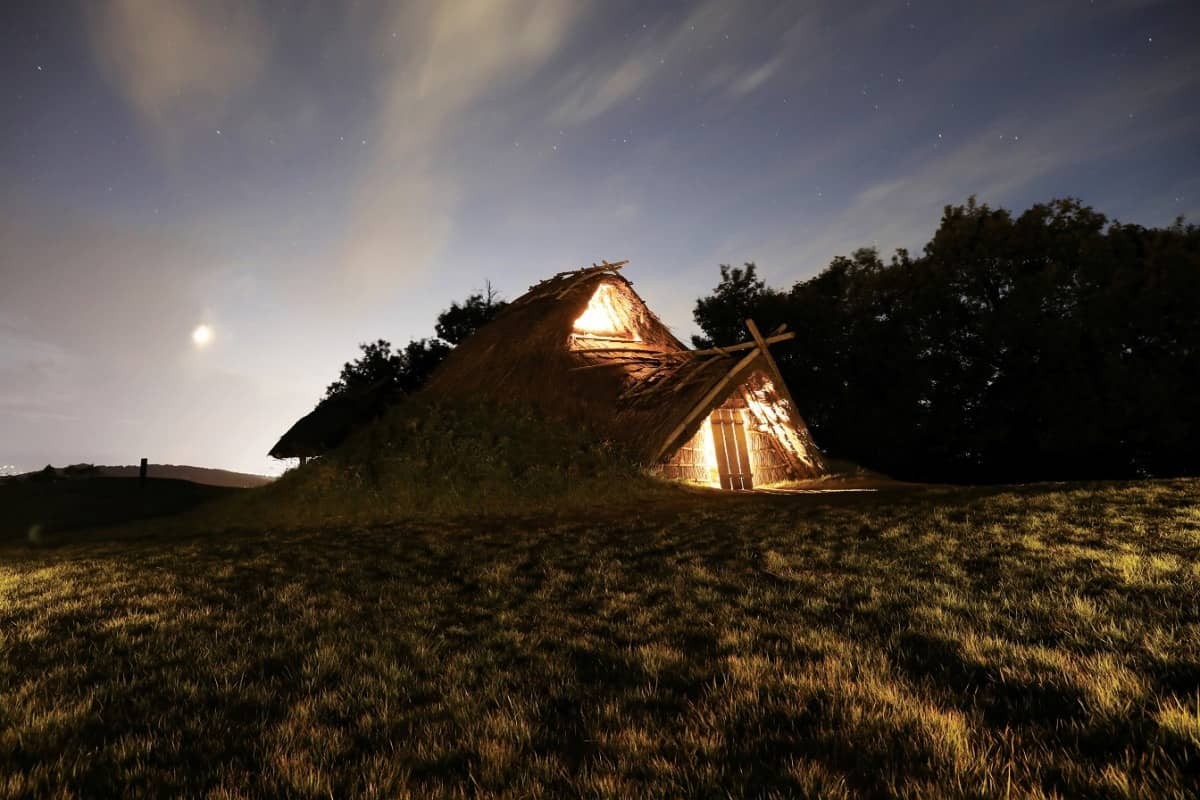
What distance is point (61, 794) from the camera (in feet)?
7.85

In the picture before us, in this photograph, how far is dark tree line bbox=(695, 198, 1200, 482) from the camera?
18.2 metres

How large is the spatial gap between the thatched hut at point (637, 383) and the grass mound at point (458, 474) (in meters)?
0.92

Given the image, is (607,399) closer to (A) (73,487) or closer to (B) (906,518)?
(B) (906,518)

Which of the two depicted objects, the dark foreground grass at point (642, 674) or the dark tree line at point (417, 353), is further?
the dark tree line at point (417, 353)

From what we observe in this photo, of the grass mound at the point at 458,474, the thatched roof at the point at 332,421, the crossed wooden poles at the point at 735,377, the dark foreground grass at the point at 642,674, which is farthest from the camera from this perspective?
the thatched roof at the point at 332,421

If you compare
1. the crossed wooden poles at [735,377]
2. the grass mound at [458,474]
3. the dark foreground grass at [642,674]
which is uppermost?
the crossed wooden poles at [735,377]

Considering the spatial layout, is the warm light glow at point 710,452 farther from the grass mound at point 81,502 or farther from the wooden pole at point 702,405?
the grass mound at point 81,502

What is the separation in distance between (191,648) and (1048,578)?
24.0ft

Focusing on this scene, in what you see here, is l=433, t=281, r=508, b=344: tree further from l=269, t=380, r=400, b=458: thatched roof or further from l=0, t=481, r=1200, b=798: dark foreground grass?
l=0, t=481, r=1200, b=798: dark foreground grass

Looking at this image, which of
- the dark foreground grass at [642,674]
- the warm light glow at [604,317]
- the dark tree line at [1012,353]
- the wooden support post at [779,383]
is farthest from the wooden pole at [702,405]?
the dark tree line at [1012,353]

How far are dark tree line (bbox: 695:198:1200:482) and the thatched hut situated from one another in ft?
23.0

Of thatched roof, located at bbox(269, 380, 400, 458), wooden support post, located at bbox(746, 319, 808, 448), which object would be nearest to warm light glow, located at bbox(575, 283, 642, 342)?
wooden support post, located at bbox(746, 319, 808, 448)

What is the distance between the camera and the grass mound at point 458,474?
1448cm

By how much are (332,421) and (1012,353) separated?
29.9 meters
